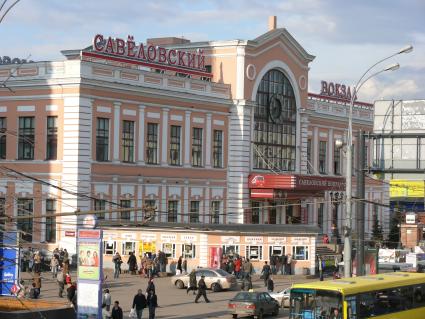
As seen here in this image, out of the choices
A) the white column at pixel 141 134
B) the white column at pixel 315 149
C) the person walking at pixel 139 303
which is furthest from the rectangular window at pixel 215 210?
the person walking at pixel 139 303

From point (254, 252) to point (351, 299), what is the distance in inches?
1023

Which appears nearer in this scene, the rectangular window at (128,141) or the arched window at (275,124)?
the rectangular window at (128,141)

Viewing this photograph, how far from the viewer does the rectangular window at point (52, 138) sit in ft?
198

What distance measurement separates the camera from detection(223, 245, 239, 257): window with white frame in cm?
5651

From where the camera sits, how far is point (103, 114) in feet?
201

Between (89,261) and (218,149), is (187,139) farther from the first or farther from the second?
(89,261)

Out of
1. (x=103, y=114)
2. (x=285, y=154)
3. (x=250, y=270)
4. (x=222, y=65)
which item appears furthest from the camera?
(x=285, y=154)

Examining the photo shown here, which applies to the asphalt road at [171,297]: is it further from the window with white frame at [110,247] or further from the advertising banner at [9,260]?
the advertising banner at [9,260]

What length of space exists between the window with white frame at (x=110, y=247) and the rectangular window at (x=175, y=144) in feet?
36.0

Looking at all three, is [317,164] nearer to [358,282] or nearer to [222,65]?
[222,65]

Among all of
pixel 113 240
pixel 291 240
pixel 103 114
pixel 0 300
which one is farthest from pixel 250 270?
pixel 0 300

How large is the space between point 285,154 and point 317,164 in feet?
21.1

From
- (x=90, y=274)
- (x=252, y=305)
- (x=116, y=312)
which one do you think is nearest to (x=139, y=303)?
(x=116, y=312)

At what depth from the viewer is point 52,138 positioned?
60.4m
